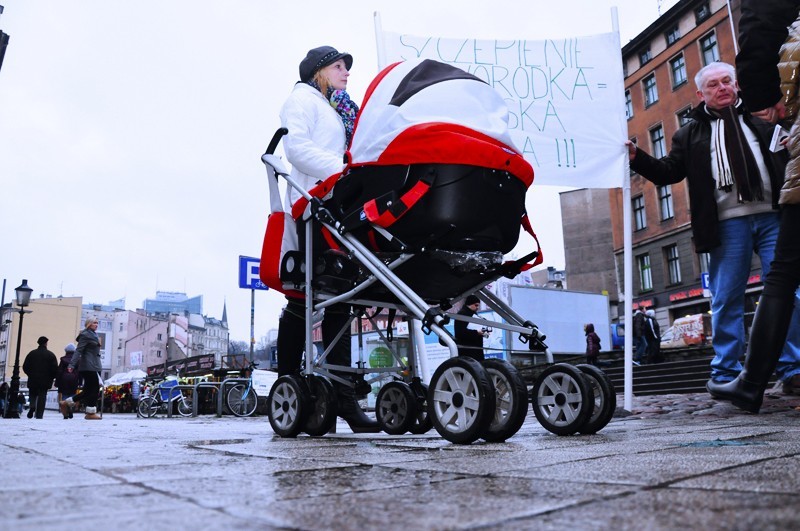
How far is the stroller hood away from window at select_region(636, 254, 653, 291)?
112 ft

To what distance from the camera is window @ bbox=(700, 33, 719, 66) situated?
103 ft

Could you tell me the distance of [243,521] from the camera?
0.99 metres

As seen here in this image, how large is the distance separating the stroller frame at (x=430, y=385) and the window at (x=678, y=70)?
1347 inches

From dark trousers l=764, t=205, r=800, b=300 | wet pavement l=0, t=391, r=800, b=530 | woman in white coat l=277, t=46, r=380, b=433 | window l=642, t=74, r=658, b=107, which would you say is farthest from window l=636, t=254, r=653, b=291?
wet pavement l=0, t=391, r=800, b=530

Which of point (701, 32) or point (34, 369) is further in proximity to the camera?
point (701, 32)

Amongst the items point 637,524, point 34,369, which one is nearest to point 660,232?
point 34,369

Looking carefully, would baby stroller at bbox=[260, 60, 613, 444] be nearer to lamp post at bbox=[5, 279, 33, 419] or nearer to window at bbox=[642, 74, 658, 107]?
lamp post at bbox=[5, 279, 33, 419]

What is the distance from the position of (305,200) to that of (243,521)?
2808 mm

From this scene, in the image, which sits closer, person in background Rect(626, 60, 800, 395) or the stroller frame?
the stroller frame

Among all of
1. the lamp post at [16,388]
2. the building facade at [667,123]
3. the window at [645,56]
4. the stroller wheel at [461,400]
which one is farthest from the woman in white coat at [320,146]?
the window at [645,56]

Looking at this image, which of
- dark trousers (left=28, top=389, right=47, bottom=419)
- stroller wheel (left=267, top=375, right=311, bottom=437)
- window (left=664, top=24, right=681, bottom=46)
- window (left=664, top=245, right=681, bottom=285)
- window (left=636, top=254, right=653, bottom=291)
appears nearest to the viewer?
stroller wheel (left=267, top=375, right=311, bottom=437)

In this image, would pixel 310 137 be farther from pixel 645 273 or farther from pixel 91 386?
pixel 645 273

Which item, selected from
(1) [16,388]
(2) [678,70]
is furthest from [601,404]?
(2) [678,70]

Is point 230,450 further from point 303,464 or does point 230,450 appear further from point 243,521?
point 243,521
